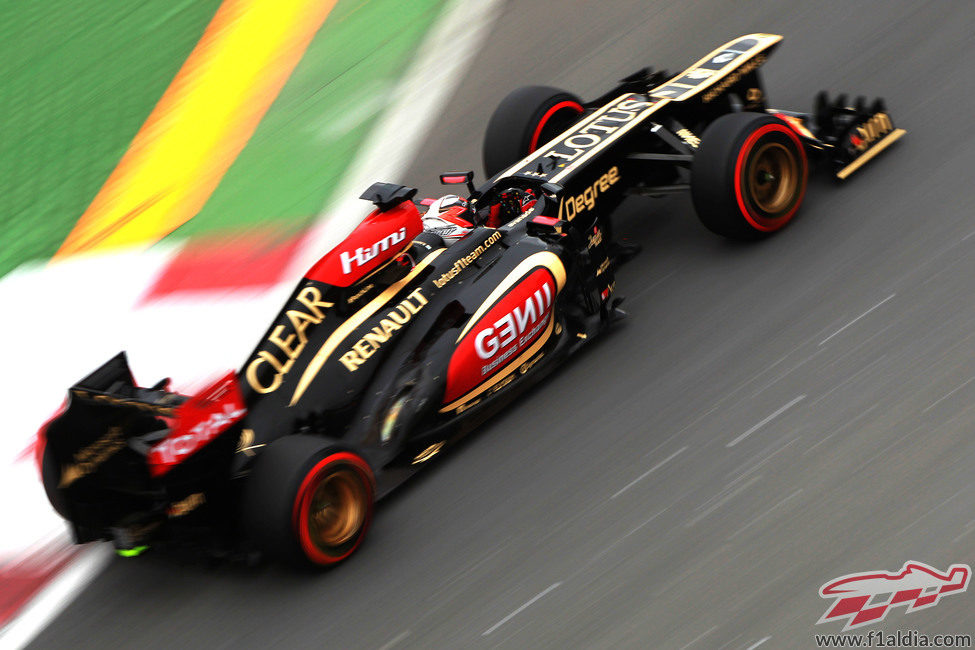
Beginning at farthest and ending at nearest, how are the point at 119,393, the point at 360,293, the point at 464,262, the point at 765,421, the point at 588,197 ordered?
the point at 588,197 → the point at 464,262 → the point at 360,293 → the point at 765,421 → the point at 119,393

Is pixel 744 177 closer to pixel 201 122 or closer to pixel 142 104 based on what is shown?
pixel 201 122

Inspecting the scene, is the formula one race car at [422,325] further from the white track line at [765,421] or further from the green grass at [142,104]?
the green grass at [142,104]

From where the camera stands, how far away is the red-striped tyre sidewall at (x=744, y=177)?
7.27 m

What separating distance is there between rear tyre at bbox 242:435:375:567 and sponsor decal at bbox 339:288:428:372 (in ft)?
2.06

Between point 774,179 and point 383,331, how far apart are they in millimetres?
2841

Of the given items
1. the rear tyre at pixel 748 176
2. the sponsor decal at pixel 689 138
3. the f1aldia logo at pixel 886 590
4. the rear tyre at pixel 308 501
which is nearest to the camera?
A: the f1aldia logo at pixel 886 590

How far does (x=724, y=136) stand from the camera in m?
7.29

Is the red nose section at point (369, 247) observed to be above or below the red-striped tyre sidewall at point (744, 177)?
above

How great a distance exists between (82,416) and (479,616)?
2089mm

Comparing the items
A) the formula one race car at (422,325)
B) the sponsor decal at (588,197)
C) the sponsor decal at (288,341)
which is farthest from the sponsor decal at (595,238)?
the sponsor decal at (288,341)

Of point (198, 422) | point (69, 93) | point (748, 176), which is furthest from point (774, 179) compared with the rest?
point (69, 93)

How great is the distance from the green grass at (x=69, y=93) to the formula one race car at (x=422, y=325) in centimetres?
434

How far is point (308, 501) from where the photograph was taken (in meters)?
5.71

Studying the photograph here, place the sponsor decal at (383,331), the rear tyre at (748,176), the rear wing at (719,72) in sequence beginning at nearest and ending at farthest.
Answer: the sponsor decal at (383,331) < the rear tyre at (748,176) < the rear wing at (719,72)
